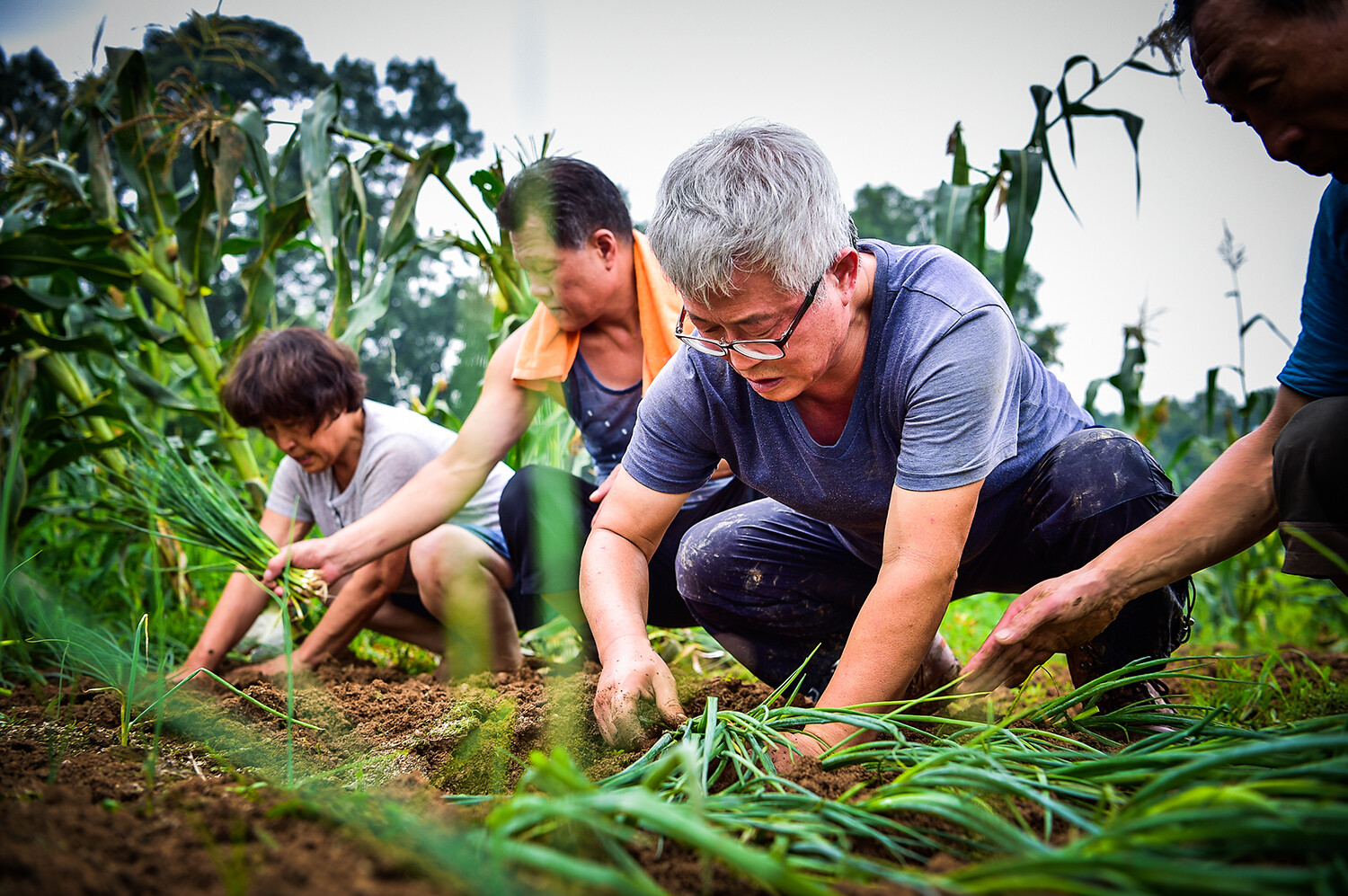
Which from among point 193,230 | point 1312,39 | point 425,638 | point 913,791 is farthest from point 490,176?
point 913,791

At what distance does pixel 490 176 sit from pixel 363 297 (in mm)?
519

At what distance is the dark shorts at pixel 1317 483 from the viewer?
1016mm

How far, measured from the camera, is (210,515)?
6.66 feet

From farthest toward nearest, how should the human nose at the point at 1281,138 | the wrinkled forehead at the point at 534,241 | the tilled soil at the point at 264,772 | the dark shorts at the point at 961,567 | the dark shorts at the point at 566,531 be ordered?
the dark shorts at the point at 566,531 → the wrinkled forehead at the point at 534,241 → the dark shorts at the point at 961,567 → the human nose at the point at 1281,138 → the tilled soil at the point at 264,772

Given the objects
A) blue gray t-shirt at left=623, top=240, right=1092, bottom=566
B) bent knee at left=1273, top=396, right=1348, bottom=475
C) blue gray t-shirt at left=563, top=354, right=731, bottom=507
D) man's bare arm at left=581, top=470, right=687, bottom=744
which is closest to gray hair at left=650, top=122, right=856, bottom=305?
blue gray t-shirt at left=623, top=240, right=1092, bottom=566

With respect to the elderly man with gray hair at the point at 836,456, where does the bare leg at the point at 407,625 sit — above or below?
Answer: below

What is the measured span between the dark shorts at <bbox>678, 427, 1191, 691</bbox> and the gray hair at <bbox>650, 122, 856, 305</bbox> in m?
0.60

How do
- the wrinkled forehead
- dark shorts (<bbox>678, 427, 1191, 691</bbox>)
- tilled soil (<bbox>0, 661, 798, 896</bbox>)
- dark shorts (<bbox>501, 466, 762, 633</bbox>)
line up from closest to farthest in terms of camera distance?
tilled soil (<bbox>0, 661, 798, 896</bbox>)
dark shorts (<bbox>678, 427, 1191, 691</bbox>)
the wrinkled forehead
dark shorts (<bbox>501, 466, 762, 633</bbox>)

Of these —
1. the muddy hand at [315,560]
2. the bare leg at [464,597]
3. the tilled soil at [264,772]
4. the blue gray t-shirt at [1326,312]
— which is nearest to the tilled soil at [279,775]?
the tilled soil at [264,772]

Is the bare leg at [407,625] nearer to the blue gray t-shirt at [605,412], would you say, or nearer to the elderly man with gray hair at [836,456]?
the blue gray t-shirt at [605,412]

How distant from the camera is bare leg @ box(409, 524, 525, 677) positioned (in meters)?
2.09

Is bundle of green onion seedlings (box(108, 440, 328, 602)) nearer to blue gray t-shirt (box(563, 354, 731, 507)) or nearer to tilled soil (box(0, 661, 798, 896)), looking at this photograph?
tilled soil (box(0, 661, 798, 896))

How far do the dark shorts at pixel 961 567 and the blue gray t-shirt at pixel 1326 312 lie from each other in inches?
10.0

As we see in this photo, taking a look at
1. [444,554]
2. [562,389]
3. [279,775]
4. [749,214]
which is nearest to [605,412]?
[562,389]
